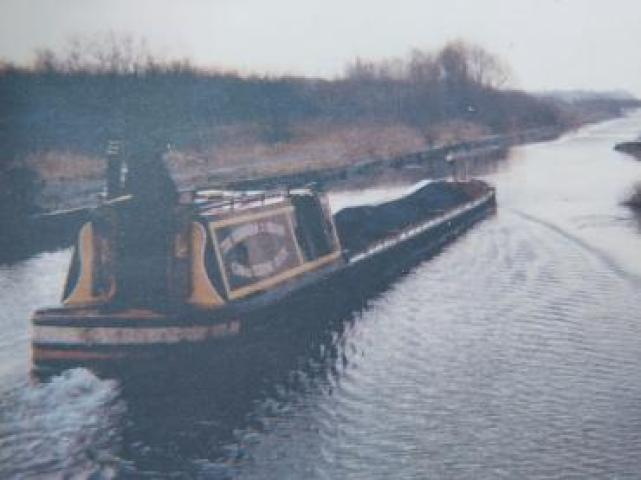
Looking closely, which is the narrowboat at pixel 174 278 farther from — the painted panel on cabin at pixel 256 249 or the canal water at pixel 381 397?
the canal water at pixel 381 397

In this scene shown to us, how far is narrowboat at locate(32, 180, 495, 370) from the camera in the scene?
44.4ft

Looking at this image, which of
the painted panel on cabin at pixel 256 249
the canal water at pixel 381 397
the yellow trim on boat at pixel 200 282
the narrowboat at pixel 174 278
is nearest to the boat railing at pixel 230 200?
the narrowboat at pixel 174 278

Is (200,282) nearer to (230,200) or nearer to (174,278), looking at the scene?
(174,278)

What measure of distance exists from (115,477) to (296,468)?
2466 mm

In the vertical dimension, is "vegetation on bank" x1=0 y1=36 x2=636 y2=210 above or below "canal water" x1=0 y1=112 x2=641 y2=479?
above

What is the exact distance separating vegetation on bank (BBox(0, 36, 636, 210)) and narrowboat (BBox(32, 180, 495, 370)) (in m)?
1.60

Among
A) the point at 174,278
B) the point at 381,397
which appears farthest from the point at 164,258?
the point at 381,397

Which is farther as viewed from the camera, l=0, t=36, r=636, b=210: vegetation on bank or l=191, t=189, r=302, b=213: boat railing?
l=0, t=36, r=636, b=210: vegetation on bank

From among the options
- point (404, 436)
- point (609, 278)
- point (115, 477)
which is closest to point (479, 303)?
point (609, 278)

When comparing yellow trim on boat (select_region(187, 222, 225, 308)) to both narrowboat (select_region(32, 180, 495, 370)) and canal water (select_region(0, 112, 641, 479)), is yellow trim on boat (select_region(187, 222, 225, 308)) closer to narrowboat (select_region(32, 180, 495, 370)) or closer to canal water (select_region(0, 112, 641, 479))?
narrowboat (select_region(32, 180, 495, 370))

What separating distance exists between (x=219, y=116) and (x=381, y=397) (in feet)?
173

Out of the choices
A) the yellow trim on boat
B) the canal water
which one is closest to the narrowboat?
the yellow trim on boat

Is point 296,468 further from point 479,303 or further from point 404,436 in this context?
point 479,303

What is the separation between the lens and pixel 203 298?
1443 cm
